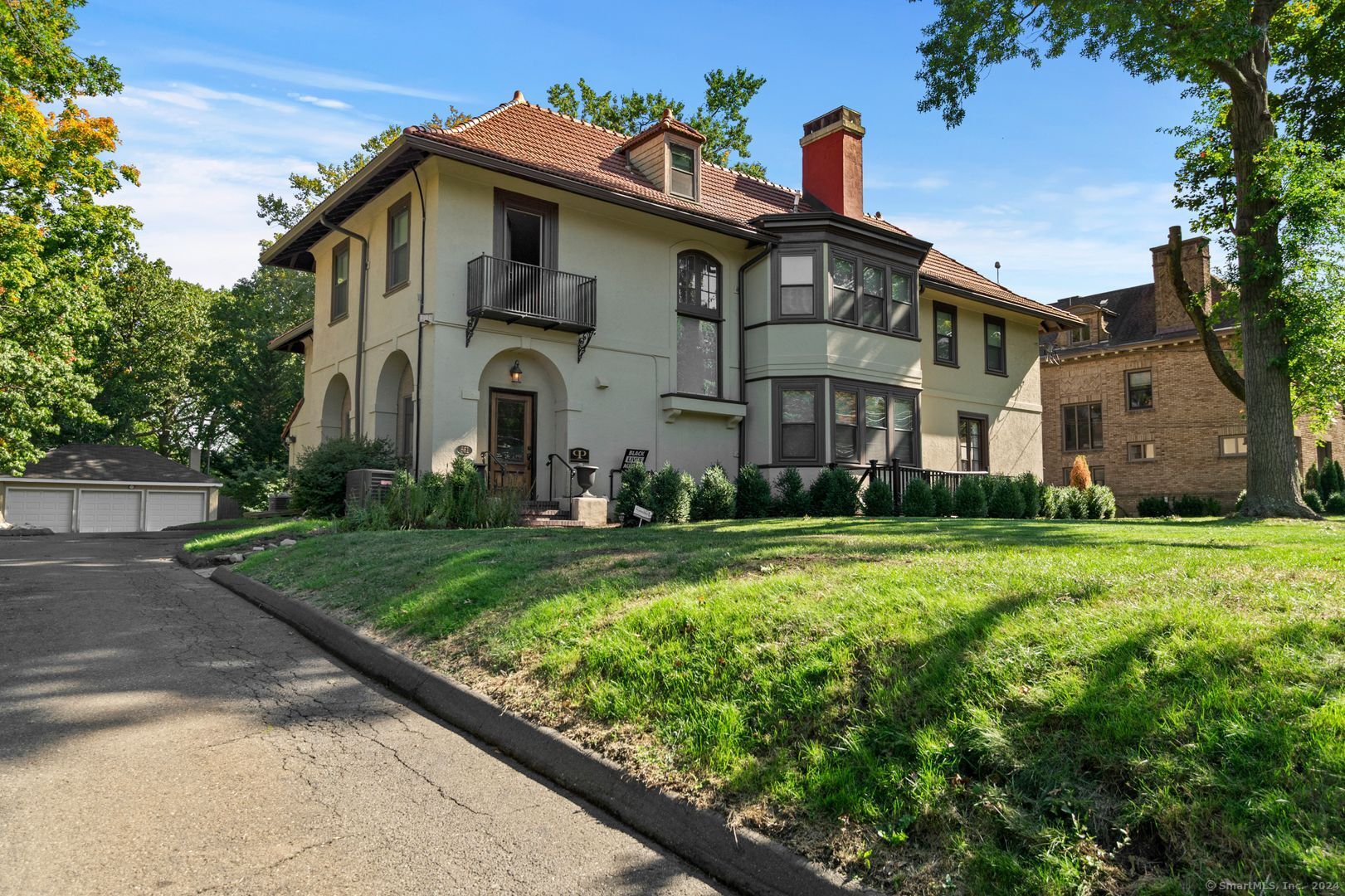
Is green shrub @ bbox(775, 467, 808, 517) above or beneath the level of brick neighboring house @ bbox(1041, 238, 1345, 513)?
beneath

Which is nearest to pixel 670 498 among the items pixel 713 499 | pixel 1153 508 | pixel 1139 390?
pixel 713 499

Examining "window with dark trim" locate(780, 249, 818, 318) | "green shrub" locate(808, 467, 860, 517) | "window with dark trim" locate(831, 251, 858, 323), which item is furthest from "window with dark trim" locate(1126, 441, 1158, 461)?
"green shrub" locate(808, 467, 860, 517)

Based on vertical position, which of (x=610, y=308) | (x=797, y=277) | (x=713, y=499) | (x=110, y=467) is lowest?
(x=713, y=499)

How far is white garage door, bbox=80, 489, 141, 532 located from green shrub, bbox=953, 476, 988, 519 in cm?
3321

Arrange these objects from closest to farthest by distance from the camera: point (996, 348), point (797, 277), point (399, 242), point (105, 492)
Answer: point (399, 242) < point (797, 277) < point (996, 348) < point (105, 492)

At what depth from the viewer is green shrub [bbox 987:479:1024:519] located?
19.2 metres

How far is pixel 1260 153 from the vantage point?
15.4 meters

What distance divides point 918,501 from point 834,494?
197 cm

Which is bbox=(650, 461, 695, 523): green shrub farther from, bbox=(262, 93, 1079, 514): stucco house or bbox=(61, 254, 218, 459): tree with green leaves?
bbox=(61, 254, 218, 459): tree with green leaves

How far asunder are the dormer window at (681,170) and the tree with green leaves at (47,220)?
44.7 feet

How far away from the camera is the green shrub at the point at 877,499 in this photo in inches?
680

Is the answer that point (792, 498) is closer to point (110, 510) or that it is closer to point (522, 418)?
point (522, 418)

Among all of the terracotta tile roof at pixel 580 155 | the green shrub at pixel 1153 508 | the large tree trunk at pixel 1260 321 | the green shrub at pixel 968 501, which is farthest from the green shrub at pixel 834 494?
the green shrub at pixel 1153 508

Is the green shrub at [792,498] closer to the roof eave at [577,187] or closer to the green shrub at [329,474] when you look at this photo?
the roof eave at [577,187]
